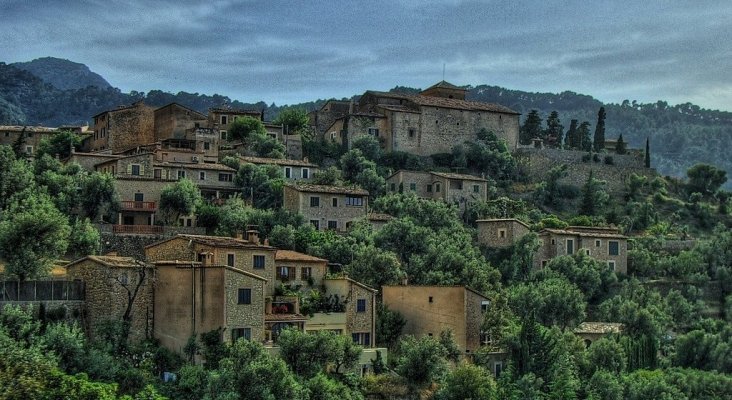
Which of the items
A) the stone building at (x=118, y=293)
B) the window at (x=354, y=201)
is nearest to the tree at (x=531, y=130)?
the window at (x=354, y=201)

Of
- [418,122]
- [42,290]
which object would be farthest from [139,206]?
[418,122]

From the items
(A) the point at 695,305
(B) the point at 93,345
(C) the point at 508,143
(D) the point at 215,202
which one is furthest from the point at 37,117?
(B) the point at 93,345

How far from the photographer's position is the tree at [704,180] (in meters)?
99.8

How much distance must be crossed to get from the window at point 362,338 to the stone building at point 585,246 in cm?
2040

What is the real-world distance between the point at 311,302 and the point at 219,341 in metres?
7.52

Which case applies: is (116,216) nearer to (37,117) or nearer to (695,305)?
(695,305)

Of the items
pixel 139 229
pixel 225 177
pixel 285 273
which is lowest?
pixel 285 273

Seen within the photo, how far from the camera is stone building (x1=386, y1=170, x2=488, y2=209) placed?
77312mm

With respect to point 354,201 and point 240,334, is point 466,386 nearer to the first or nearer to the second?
point 240,334

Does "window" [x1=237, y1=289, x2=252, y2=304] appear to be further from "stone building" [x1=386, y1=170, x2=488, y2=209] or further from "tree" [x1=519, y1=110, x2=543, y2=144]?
"tree" [x1=519, y1=110, x2=543, y2=144]

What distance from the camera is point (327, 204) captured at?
65562 mm

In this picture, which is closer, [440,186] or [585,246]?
[585,246]

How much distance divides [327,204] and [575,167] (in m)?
33.0

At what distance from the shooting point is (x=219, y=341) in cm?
4447
